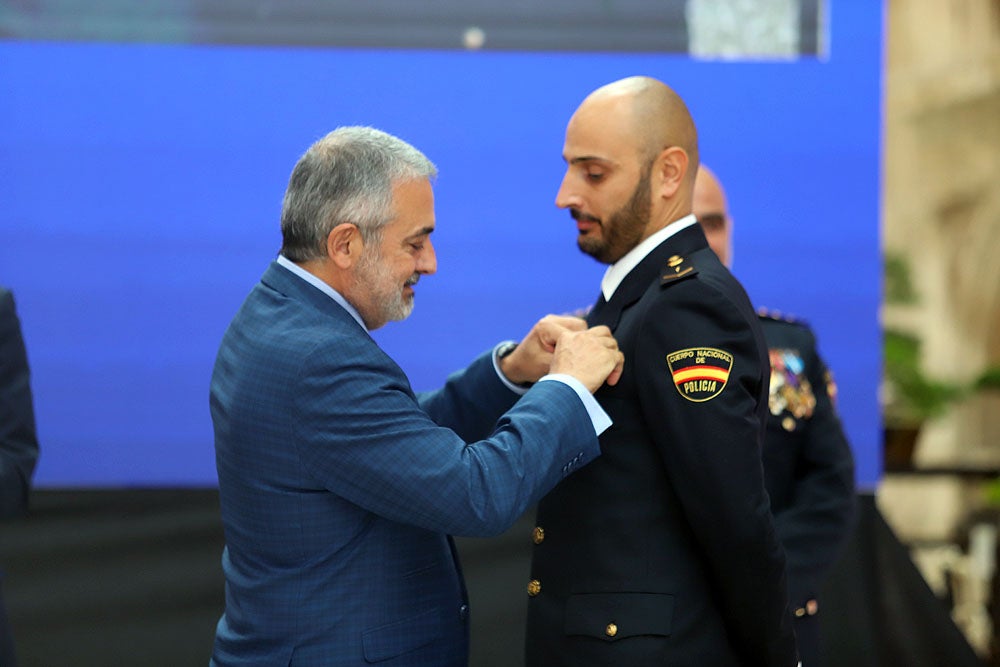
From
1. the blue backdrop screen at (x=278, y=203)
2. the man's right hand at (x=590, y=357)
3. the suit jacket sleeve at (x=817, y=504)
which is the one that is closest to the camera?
the man's right hand at (x=590, y=357)

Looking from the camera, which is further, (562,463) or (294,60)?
(294,60)

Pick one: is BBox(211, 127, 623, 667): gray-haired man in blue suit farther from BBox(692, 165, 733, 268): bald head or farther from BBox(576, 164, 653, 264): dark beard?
BBox(692, 165, 733, 268): bald head

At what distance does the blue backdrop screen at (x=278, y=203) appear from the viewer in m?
3.63

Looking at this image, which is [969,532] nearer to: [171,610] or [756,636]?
[171,610]

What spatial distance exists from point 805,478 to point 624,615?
0.81m

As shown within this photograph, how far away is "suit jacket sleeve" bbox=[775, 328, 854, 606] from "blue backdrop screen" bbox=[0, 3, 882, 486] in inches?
43.2

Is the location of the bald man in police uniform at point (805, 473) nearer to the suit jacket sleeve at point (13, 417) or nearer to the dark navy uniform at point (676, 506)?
the dark navy uniform at point (676, 506)

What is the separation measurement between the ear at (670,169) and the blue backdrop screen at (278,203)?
5.33ft

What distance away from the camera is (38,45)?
11.9ft

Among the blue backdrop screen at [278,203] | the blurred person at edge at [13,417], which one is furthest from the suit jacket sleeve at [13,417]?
the blue backdrop screen at [278,203]

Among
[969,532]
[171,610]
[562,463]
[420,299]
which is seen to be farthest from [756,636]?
[969,532]

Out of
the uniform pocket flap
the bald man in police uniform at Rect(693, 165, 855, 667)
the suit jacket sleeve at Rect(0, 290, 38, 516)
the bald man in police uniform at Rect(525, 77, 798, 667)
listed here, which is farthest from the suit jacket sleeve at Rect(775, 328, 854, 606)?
the suit jacket sleeve at Rect(0, 290, 38, 516)

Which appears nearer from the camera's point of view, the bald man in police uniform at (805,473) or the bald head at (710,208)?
the bald man in police uniform at (805,473)

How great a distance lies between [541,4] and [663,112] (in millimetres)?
1787
